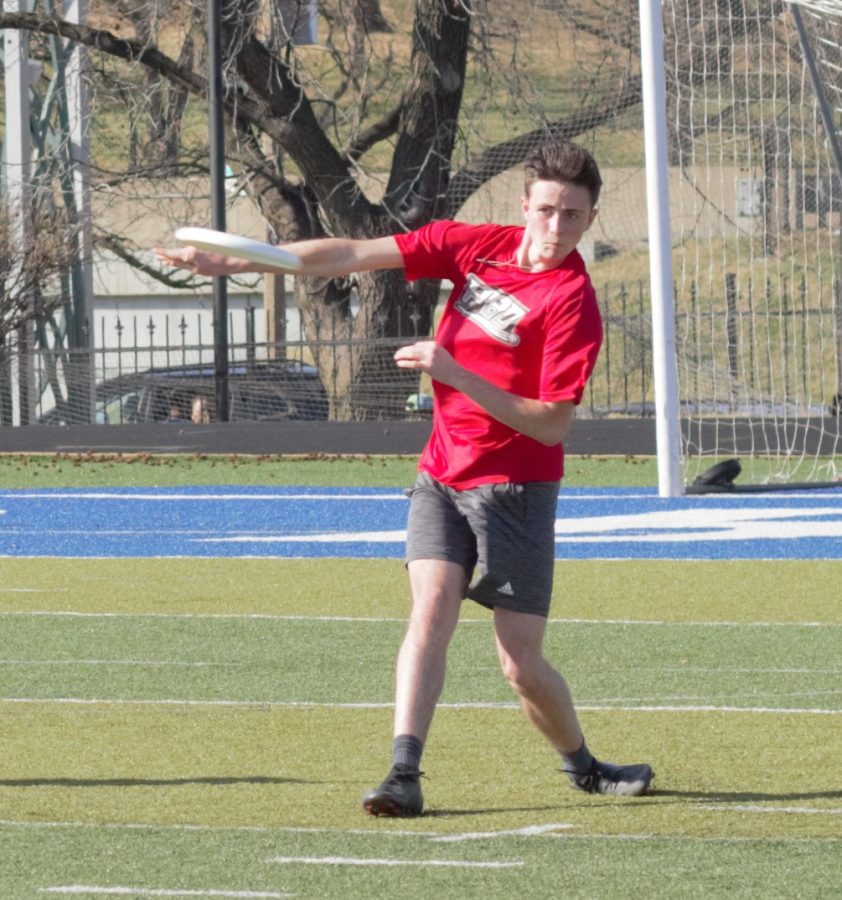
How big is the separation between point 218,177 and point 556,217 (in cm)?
1870

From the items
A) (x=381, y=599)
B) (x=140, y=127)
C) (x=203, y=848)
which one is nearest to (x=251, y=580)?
(x=381, y=599)

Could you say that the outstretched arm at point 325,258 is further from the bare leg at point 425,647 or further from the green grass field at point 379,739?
the green grass field at point 379,739

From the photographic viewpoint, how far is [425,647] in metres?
6.27

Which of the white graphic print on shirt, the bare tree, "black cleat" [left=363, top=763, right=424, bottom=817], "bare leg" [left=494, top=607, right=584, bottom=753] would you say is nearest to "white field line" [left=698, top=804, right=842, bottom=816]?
"bare leg" [left=494, top=607, right=584, bottom=753]

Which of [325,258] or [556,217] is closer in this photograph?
[556,217]

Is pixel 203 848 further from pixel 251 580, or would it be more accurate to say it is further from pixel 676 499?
pixel 676 499

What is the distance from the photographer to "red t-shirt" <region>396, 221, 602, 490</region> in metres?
6.08

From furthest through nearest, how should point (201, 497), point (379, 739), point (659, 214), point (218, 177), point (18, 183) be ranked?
1. point (18, 183)
2. point (218, 177)
3. point (201, 497)
4. point (659, 214)
5. point (379, 739)

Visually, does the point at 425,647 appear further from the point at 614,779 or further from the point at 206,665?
the point at 206,665

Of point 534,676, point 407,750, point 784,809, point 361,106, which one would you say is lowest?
point 784,809

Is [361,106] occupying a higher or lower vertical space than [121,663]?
higher

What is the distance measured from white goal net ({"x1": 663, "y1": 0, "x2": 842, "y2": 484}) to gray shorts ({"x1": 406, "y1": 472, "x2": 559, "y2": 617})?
37.3 ft

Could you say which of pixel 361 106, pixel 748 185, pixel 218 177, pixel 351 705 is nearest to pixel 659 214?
pixel 748 185

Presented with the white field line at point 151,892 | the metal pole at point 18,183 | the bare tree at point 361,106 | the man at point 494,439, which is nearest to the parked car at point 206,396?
the bare tree at point 361,106
